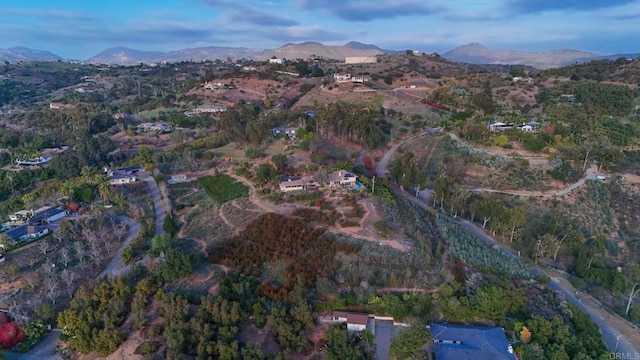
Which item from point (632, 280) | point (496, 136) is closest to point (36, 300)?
point (632, 280)

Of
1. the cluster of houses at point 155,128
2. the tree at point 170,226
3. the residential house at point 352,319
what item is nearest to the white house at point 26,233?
the tree at point 170,226

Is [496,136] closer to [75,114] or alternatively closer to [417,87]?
[417,87]

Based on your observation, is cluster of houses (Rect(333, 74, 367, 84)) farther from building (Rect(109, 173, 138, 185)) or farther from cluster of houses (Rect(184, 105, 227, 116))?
building (Rect(109, 173, 138, 185))

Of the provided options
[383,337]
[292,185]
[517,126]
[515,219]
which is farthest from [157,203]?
[517,126]

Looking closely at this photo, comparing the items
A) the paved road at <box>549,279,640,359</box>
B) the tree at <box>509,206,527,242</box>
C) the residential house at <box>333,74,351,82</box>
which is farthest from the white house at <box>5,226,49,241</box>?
the residential house at <box>333,74,351,82</box>

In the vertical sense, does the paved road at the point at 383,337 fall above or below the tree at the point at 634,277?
above

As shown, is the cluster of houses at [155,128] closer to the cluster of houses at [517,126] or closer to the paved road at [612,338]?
the cluster of houses at [517,126]
